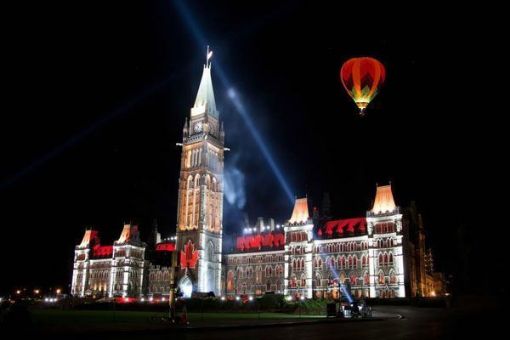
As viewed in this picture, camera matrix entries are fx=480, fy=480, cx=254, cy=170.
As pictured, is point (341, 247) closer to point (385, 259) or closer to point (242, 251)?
point (385, 259)

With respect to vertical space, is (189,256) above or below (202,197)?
below

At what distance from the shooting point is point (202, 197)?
11025 centimetres

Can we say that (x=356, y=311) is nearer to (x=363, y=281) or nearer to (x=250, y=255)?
(x=363, y=281)

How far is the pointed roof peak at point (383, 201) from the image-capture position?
8965cm

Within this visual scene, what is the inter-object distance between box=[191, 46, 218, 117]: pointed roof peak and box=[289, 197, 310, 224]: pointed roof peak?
34.7 metres

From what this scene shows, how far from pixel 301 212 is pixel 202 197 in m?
23.8

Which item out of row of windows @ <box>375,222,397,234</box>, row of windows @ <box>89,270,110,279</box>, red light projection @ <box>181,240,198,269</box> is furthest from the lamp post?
row of windows @ <box>89,270,110,279</box>

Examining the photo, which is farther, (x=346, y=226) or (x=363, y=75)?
(x=346, y=226)

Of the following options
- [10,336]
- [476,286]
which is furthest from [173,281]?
[476,286]

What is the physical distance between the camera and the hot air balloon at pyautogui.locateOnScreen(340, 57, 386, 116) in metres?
32.0

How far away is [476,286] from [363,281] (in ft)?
67.4

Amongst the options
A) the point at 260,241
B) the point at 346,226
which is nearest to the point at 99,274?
the point at 260,241

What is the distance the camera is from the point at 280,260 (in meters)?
106

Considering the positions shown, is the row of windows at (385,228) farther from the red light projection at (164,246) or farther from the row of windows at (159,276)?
the red light projection at (164,246)
